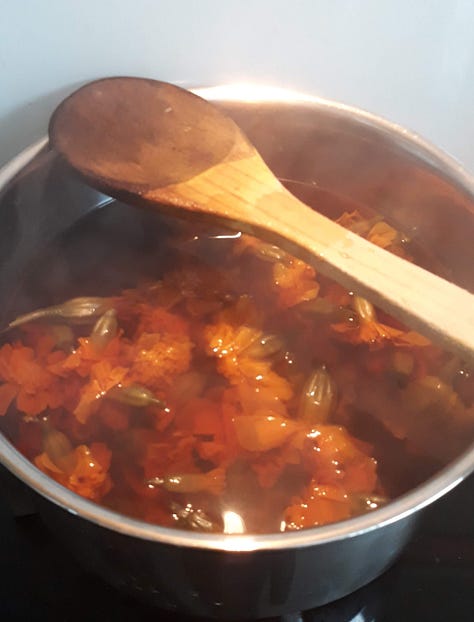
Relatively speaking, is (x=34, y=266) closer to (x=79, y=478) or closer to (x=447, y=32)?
(x=79, y=478)

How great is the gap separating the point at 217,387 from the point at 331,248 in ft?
0.66

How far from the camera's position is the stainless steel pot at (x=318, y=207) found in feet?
2.00

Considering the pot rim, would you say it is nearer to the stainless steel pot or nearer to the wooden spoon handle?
the stainless steel pot

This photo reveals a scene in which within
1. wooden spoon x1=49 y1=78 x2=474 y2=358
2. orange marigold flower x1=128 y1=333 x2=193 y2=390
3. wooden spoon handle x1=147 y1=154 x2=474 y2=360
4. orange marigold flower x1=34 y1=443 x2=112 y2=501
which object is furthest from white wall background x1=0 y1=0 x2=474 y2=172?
orange marigold flower x1=34 y1=443 x2=112 y2=501

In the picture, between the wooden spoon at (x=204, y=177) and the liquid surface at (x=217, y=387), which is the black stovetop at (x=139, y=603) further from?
the wooden spoon at (x=204, y=177)

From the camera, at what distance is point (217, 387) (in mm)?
869

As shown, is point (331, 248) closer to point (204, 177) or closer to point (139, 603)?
point (204, 177)

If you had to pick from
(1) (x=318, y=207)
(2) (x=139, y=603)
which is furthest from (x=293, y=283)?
(2) (x=139, y=603)

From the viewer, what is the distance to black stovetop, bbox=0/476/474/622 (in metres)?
0.82

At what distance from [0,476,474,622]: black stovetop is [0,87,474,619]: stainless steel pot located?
0.05 metres

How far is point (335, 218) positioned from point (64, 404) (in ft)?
1.48

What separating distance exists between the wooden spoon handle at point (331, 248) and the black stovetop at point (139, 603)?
0.79ft

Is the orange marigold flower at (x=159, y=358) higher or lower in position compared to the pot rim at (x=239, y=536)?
lower

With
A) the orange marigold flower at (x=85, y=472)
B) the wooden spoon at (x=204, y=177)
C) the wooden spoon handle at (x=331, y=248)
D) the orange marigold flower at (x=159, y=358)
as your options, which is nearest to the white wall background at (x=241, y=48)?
the wooden spoon at (x=204, y=177)
